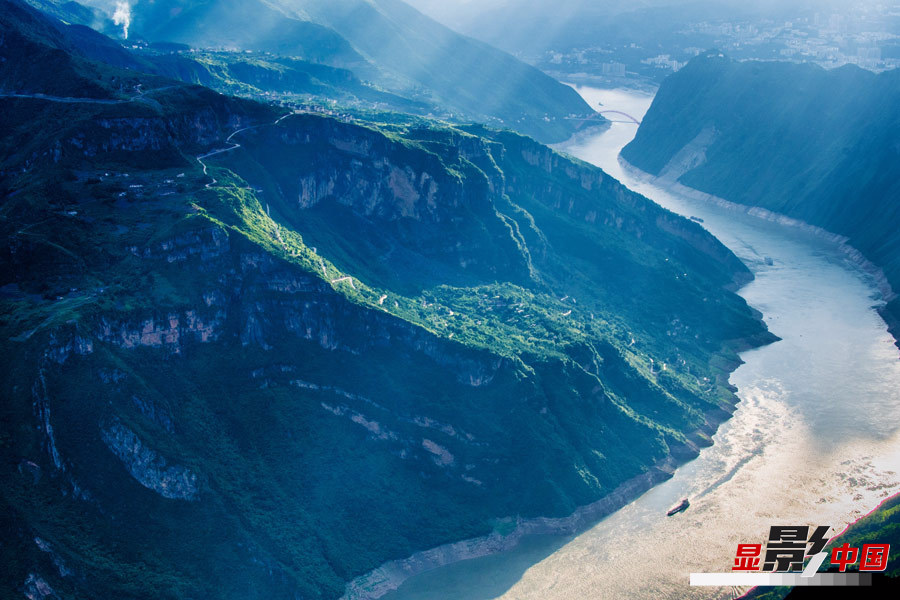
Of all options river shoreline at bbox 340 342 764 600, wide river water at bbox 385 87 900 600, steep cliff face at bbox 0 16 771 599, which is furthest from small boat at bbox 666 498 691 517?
steep cliff face at bbox 0 16 771 599

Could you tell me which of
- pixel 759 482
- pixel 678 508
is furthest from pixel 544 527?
pixel 759 482

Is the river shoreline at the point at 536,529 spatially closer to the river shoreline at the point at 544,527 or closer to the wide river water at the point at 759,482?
the river shoreline at the point at 544,527

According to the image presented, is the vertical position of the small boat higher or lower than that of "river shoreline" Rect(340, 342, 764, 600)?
lower

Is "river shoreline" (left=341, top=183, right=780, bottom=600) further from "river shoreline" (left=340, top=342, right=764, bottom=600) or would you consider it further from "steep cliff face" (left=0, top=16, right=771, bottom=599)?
"steep cliff face" (left=0, top=16, right=771, bottom=599)

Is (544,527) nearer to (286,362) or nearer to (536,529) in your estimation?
(536,529)

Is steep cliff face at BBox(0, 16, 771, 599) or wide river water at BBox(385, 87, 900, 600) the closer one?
steep cliff face at BBox(0, 16, 771, 599)

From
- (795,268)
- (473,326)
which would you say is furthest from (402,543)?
(795,268)

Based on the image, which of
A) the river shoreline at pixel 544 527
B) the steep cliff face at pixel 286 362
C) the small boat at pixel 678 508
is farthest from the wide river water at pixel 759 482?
the steep cliff face at pixel 286 362

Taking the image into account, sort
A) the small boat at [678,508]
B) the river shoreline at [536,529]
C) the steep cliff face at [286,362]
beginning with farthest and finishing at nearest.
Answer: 1. the small boat at [678,508]
2. the river shoreline at [536,529]
3. the steep cliff face at [286,362]
